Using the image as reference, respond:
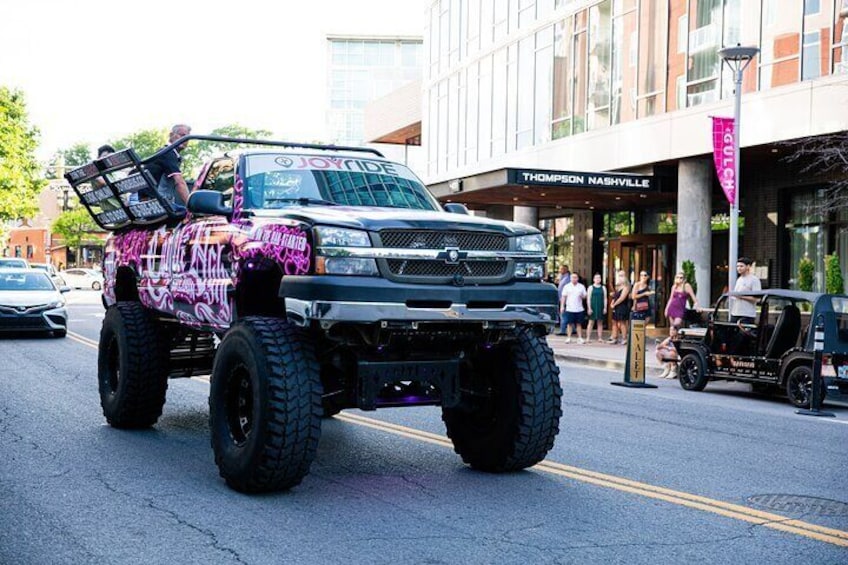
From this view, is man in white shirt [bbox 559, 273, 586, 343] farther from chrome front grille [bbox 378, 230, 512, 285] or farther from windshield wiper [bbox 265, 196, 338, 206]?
chrome front grille [bbox 378, 230, 512, 285]

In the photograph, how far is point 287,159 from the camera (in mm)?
8156

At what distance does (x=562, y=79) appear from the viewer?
3303 centimetres

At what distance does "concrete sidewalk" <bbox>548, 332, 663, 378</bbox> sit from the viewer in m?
19.8

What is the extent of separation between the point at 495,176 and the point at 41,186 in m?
43.0

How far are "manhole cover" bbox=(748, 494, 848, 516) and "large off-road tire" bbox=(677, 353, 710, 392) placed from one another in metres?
8.47

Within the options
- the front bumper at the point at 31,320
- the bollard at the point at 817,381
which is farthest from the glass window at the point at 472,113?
the bollard at the point at 817,381

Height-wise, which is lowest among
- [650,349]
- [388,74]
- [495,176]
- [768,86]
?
[650,349]

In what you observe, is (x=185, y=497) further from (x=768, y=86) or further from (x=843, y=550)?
(x=768, y=86)

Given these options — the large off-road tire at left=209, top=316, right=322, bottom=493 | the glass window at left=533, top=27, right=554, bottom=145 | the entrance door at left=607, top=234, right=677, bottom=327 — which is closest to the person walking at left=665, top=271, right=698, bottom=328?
the entrance door at left=607, top=234, right=677, bottom=327

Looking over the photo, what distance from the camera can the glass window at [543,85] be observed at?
33.7m

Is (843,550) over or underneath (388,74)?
underneath

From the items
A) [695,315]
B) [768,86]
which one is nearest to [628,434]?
[695,315]

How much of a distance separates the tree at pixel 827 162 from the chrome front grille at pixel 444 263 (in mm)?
15401

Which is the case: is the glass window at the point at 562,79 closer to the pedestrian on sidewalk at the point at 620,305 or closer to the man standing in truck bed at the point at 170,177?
the pedestrian on sidewalk at the point at 620,305
